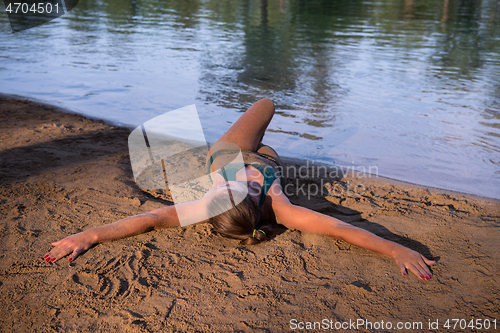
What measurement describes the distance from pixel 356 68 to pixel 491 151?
535 centimetres

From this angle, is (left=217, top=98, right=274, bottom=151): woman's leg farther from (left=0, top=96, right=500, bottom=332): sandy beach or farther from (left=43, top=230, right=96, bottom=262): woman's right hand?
(left=43, top=230, right=96, bottom=262): woman's right hand

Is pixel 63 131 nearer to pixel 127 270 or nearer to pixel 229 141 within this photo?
pixel 229 141

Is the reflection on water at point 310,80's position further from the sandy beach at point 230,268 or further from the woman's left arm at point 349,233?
the woman's left arm at point 349,233

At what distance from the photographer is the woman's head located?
2.87 metres

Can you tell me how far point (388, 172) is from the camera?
4.68 meters

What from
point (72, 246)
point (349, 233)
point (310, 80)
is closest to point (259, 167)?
point (349, 233)

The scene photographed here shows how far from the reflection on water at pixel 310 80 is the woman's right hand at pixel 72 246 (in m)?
3.07

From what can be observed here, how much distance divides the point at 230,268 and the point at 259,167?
1194 millimetres

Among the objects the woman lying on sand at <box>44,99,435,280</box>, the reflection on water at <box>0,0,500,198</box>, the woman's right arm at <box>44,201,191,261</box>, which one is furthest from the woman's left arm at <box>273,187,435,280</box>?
the reflection on water at <box>0,0,500,198</box>

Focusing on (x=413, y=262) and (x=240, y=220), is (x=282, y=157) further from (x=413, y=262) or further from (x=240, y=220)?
(x=413, y=262)

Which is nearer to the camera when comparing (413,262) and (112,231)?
(413,262)

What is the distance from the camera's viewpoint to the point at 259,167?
3.56 meters

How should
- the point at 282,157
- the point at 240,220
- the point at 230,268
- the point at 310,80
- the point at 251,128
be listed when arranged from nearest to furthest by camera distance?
1. the point at 230,268
2. the point at 240,220
3. the point at 251,128
4. the point at 282,157
5. the point at 310,80

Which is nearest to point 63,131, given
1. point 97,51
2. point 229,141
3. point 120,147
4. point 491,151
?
point 120,147
